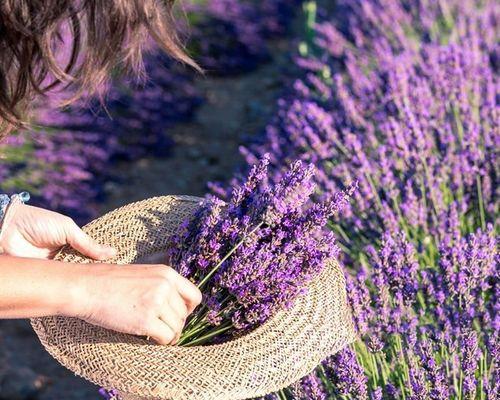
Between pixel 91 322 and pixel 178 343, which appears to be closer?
pixel 91 322

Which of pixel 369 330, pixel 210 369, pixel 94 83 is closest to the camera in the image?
pixel 210 369

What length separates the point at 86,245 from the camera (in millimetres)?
1872

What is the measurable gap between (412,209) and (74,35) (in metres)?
1.06

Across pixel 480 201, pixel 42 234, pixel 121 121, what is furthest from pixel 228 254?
pixel 121 121

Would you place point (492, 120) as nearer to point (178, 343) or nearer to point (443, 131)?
point (443, 131)

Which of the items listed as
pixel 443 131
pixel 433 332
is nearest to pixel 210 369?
pixel 433 332

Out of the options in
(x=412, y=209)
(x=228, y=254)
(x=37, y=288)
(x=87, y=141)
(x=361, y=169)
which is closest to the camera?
(x=37, y=288)

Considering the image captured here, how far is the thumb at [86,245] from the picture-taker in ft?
6.07

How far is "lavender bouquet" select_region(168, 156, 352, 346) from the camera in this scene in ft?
5.91

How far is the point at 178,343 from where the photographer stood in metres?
1.81

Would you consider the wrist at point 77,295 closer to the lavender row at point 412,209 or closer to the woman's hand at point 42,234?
the woman's hand at point 42,234

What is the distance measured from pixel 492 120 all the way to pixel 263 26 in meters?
4.25

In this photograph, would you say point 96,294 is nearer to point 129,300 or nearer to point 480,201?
point 129,300

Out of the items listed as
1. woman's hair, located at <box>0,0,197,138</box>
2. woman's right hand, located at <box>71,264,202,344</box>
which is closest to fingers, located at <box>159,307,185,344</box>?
woman's right hand, located at <box>71,264,202,344</box>
